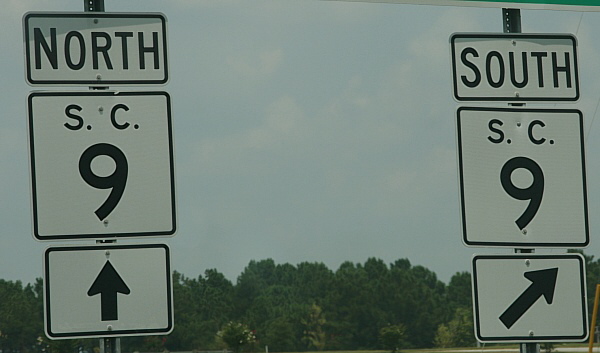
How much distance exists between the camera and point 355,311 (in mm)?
107562

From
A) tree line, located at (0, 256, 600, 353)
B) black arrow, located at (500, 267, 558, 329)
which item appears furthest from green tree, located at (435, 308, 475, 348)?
black arrow, located at (500, 267, 558, 329)

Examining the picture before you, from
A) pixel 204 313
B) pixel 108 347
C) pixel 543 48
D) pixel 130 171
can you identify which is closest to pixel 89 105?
pixel 130 171

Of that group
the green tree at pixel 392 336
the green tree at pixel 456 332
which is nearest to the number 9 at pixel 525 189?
the green tree at pixel 392 336

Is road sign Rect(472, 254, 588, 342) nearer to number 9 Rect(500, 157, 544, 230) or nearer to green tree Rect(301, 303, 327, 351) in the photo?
number 9 Rect(500, 157, 544, 230)

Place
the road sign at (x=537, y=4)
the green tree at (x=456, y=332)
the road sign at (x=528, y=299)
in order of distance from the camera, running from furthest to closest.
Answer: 1. the green tree at (x=456, y=332)
2. the road sign at (x=537, y=4)
3. the road sign at (x=528, y=299)

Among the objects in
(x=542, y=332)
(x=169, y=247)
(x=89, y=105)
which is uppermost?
(x=89, y=105)

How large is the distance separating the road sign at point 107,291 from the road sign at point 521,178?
1.62 metres

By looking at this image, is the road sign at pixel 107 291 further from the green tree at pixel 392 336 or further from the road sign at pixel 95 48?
the green tree at pixel 392 336

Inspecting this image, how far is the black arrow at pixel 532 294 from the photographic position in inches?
184

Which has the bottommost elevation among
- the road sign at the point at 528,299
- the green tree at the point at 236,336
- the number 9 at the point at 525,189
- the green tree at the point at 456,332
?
the green tree at the point at 456,332

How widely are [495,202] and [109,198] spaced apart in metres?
2.02

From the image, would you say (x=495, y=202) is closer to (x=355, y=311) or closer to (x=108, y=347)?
(x=108, y=347)

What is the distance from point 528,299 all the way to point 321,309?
341 feet

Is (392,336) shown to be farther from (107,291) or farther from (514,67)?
(107,291)
